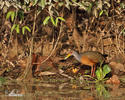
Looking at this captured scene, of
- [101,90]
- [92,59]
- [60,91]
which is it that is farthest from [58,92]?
[92,59]

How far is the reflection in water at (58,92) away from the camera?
6566 millimetres

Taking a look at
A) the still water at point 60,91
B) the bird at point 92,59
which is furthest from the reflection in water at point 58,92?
the bird at point 92,59

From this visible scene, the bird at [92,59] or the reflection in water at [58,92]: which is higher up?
the bird at [92,59]

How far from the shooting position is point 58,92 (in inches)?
278

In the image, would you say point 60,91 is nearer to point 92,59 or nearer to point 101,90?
point 101,90

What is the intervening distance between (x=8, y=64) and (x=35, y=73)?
40.6 inches

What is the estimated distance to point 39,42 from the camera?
10.8 meters

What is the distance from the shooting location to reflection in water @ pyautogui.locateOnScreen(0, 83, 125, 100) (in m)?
6.57

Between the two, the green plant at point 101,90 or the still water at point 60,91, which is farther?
the green plant at point 101,90

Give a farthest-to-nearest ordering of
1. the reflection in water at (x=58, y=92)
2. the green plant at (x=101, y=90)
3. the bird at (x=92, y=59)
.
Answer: the bird at (x=92, y=59)
the green plant at (x=101, y=90)
the reflection in water at (x=58, y=92)

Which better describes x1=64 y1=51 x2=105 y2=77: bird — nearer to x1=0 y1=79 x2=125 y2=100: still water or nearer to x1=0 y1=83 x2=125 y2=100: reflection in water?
x1=0 y1=79 x2=125 y2=100: still water

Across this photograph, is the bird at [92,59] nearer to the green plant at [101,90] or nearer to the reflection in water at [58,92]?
the green plant at [101,90]

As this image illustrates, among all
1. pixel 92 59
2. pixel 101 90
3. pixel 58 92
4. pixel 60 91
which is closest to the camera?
pixel 58 92

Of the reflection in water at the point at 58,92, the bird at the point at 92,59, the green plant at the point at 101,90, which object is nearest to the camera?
the reflection in water at the point at 58,92
